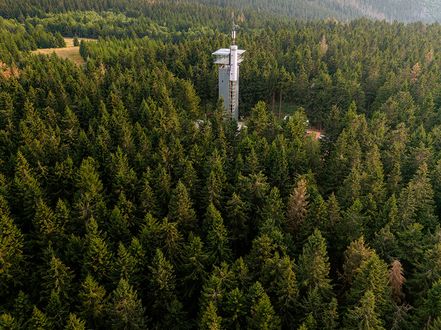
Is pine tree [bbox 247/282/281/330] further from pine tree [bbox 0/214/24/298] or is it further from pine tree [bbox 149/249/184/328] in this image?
pine tree [bbox 0/214/24/298]

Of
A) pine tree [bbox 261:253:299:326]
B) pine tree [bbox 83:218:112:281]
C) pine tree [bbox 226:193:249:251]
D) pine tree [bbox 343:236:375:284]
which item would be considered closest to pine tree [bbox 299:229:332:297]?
pine tree [bbox 261:253:299:326]

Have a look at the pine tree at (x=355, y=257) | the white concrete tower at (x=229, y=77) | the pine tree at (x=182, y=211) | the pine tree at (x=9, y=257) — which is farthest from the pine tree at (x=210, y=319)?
the white concrete tower at (x=229, y=77)

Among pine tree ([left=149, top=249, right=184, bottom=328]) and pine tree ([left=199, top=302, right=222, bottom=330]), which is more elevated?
pine tree ([left=199, top=302, right=222, bottom=330])

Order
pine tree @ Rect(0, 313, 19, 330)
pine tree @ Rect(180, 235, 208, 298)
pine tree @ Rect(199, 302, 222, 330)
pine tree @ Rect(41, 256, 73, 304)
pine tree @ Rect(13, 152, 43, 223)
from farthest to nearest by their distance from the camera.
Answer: pine tree @ Rect(13, 152, 43, 223), pine tree @ Rect(180, 235, 208, 298), pine tree @ Rect(41, 256, 73, 304), pine tree @ Rect(0, 313, 19, 330), pine tree @ Rect(199, 302, 222, 330)

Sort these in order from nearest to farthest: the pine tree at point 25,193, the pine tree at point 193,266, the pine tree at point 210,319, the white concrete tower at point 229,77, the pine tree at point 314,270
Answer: the pine tree at point 210,319
the pine tree at point 314,270
the pine tree at point 193,266
the pine tree at point 25,193
the white concrete tower at point 229,77

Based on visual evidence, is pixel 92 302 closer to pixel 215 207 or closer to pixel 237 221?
pixel 215 207

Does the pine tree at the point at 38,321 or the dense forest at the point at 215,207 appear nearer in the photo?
the pine tree at the point at 38,321

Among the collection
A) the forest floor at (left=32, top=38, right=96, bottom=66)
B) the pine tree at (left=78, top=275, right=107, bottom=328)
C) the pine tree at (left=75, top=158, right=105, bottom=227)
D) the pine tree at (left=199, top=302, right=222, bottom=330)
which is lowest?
the forest floor at (left=32, top=38, right=96, bottom=66)

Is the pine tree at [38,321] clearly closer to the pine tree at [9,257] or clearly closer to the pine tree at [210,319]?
the pine tree at [9,257]

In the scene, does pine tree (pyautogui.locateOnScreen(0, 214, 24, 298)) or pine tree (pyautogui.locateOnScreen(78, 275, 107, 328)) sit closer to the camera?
pine tree (pyautogui.locateOnScreen(78, 275, 107, 328))
